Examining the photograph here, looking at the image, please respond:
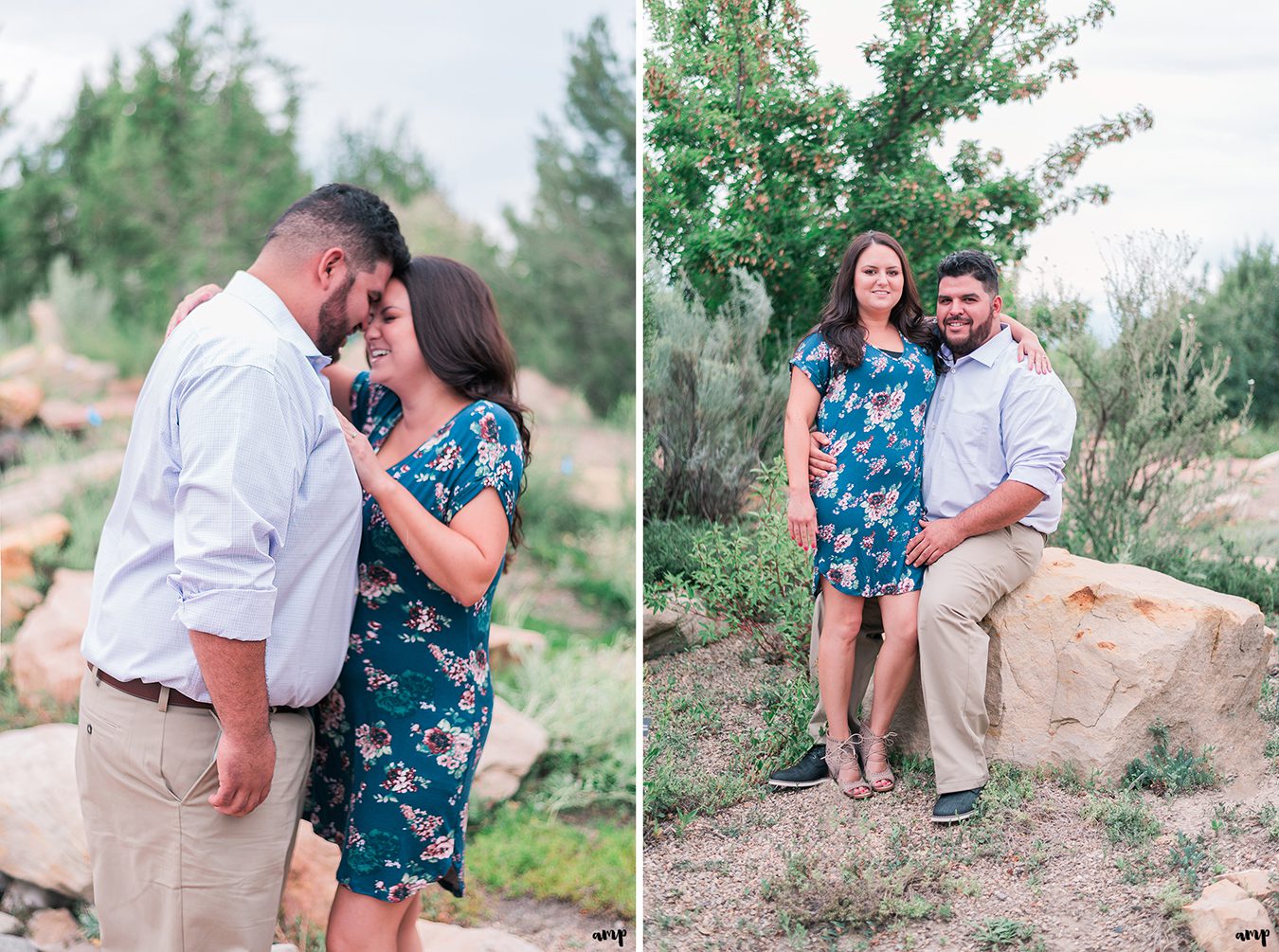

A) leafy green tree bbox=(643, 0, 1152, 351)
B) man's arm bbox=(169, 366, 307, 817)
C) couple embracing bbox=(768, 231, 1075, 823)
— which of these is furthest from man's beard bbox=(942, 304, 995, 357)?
man's arm bbox=(169, 366, 307, 817)

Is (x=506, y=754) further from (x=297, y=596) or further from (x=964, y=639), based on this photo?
(x=297, y=596)

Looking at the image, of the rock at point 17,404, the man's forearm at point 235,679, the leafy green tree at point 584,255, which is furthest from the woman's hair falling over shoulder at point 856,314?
the leafy green tree at point 584,255

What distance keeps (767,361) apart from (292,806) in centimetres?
229

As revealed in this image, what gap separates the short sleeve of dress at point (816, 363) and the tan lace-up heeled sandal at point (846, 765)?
1.03 m

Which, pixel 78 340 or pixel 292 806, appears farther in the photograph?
pixel 78 340

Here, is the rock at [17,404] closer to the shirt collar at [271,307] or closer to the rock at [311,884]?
the rock at [311,884]

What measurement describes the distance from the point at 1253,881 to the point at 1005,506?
1.09 meters

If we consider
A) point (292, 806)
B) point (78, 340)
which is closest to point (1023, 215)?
point (292, 806)

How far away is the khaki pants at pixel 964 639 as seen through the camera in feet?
9.75

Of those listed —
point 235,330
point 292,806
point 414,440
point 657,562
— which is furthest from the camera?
point 657,562

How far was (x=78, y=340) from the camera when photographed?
9781 mm

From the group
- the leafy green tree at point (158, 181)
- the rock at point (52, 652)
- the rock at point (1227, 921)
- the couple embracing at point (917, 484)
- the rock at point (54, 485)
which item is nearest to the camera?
the rock at point (1227, 921)

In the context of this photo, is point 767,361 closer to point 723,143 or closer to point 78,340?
point 723,143

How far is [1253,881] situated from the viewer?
2.62 metres
